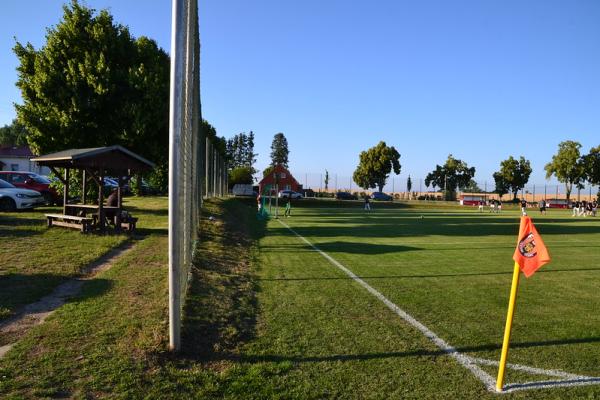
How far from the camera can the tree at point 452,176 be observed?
8956 cm

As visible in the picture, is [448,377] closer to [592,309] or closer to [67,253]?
[592,309]

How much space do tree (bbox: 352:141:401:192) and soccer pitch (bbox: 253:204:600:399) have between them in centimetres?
7530

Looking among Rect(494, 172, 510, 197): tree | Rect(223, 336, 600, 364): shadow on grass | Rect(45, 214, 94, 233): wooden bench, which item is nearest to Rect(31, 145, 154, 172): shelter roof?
Rect(45, 214, 94, 233): wooden bench

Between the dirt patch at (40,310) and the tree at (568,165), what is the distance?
73292mm

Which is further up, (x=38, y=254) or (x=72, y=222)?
(x=72, y=222)

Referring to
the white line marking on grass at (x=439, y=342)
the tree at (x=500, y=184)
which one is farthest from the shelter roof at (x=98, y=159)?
the tree at (x=500, y=184)

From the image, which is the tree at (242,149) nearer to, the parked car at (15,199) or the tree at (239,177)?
the tree at (239,177)

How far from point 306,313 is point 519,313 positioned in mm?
3053

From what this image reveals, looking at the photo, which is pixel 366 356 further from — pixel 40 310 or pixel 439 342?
pixel 40 310

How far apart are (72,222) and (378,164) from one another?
75749 mm

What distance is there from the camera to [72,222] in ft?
44.8

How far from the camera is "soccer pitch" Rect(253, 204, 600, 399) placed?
4215 mm

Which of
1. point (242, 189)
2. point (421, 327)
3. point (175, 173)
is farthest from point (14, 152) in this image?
point (421, 327)

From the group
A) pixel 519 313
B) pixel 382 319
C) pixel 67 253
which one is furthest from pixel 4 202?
pixel 519 313
